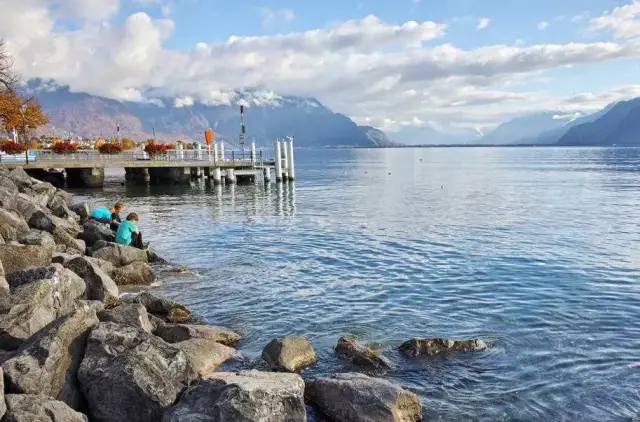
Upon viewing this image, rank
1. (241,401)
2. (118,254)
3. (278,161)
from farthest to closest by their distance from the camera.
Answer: (278,161) < (118,254) < (241,401)

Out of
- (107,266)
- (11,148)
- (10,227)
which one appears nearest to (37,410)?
(107,266)

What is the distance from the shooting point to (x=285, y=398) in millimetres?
8352

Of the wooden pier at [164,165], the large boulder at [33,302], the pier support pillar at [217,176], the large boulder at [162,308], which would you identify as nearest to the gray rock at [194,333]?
the large boulder at [162,308]

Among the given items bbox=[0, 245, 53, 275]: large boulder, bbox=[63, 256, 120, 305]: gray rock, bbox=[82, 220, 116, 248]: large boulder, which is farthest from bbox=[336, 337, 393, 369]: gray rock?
bbox=[82, 220, 116, 248]: large boulder

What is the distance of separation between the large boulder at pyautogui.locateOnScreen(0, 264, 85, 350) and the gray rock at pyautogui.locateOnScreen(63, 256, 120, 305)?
89.0 inches

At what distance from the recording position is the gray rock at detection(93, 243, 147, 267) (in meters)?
19.9

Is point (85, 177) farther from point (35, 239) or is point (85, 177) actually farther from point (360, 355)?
point (360, 355)

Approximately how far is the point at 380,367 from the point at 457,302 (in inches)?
231

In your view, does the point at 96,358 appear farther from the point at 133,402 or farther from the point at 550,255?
the point at 550,255

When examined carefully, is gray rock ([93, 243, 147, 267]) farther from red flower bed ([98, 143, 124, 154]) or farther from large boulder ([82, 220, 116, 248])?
red flower bed ([98, 143, 124, 154])

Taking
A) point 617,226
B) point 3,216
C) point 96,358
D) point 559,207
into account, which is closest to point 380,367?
point 96,358

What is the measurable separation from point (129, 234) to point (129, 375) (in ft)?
47.8

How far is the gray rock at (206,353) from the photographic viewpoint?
11.2 meters

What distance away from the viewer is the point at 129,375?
8.52 meters
